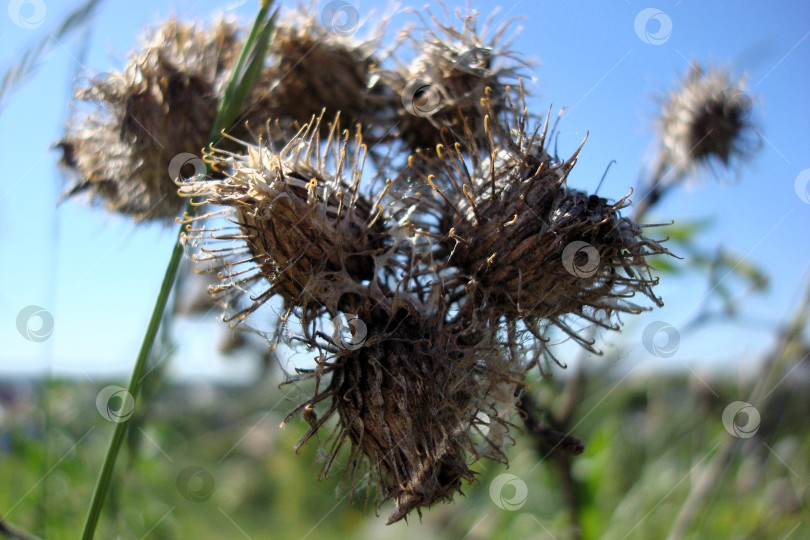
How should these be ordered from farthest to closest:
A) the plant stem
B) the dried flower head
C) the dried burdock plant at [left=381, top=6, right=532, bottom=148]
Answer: the dried flower head
the dried burdock plant at [left=381, top=6, right=532, bottom=148]
the plant stem

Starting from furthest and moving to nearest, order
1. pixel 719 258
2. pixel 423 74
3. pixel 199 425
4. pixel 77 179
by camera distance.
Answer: pixel 199 425
pixel 719 258
pixel 77 179
pixel 423 74

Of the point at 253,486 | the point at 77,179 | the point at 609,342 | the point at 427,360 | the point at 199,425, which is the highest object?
the point at 609,342

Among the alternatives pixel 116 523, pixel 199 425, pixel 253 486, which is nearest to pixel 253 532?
pixel 253 486

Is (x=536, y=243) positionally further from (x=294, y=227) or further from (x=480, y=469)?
(x=480, y=469)

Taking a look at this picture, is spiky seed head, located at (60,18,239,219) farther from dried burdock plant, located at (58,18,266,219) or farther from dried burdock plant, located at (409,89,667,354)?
dried burdock plant, located at (409,89,667,354)

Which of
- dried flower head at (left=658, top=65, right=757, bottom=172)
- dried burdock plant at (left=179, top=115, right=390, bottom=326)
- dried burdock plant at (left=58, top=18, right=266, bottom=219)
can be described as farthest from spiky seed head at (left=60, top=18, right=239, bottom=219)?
dried flower head at (left=658, top=65, right=757, bottom=172)

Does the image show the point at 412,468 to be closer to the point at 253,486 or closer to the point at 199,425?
the point at 199,425
